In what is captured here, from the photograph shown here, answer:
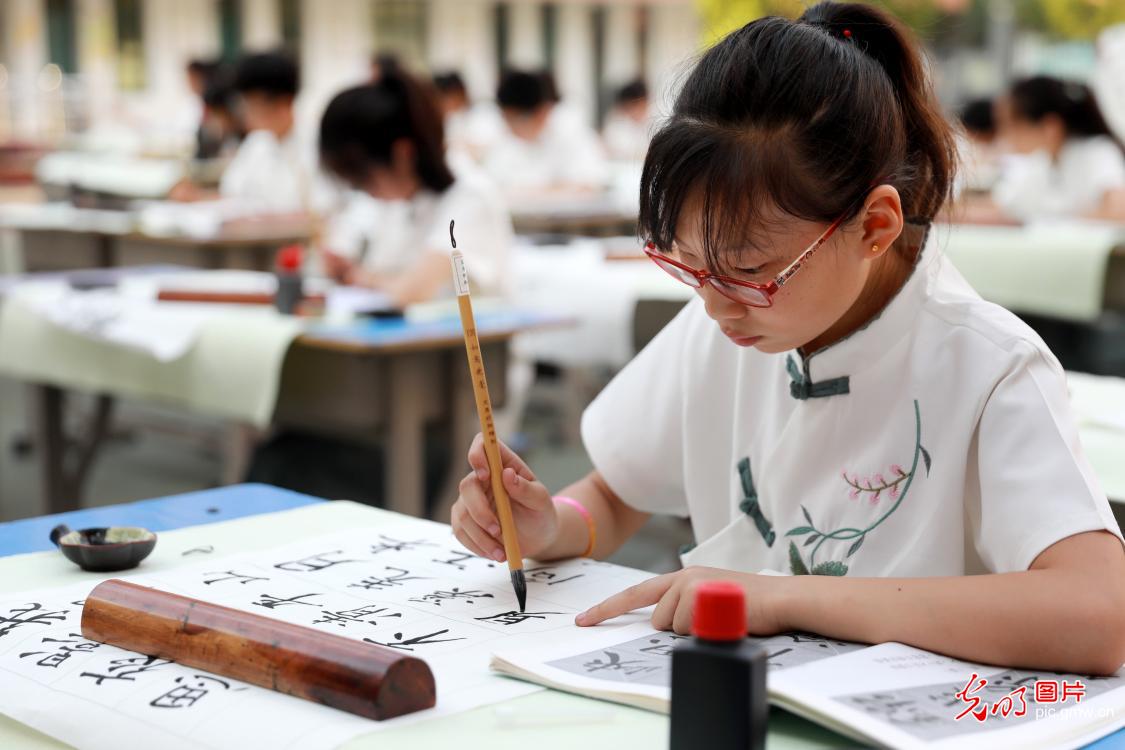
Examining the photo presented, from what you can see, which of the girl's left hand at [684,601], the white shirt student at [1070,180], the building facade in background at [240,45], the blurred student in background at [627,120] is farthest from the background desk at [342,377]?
the building facade in background at [240,45]

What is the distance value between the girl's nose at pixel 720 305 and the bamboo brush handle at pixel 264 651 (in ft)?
1.30

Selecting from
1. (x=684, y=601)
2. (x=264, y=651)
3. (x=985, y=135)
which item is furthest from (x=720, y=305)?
(x=985, y=135)

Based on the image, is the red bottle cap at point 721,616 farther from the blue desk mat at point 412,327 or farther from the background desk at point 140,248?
the background desk at point 140,248

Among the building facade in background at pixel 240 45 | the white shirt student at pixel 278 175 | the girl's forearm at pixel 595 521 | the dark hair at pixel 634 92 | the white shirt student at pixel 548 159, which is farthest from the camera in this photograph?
the building facade in background at pixel 240 45

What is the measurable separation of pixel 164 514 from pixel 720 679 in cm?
86

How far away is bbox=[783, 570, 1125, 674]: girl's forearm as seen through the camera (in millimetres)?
951

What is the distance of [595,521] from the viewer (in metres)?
1.36

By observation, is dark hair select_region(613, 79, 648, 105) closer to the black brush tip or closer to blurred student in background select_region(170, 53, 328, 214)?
blurred student in background select_region(170, 53, 328, 214)

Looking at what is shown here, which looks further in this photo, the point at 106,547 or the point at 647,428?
the point at 647,428

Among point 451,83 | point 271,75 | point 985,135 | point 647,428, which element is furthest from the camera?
point 451,83

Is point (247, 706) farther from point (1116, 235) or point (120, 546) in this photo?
point (1116, 235)

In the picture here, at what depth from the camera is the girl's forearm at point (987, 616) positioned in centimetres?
95

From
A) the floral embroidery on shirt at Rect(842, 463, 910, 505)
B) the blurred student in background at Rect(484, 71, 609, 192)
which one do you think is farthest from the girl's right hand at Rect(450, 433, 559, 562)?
the blurred student in background at Rect(484, 71, 609, 192)

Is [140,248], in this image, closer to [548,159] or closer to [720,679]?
[548,159]
